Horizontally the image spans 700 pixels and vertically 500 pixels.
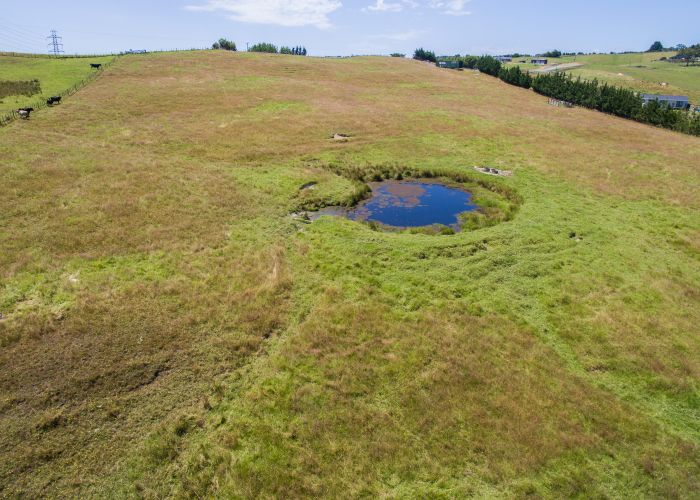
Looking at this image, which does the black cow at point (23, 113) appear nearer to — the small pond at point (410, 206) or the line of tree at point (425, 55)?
the small pond at point (410, 206)

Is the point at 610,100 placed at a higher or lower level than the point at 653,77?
lower

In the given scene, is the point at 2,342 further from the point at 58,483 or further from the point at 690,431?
the point at 690,431

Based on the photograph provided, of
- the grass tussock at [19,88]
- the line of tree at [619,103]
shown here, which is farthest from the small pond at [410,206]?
the grass tussock at [19,88]

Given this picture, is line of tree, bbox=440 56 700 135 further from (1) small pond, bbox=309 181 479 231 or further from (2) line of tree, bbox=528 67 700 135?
(1) small pond, bbox=309 181 479 231

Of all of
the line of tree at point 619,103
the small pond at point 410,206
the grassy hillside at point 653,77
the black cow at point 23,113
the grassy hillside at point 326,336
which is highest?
the grassy hillside at point 653,77

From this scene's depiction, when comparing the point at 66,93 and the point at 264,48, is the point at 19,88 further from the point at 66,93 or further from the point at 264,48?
the point at 264,48

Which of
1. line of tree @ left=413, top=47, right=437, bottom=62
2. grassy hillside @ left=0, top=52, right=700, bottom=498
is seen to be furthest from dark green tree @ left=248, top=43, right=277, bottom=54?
grassy hillside @ left=0, top=52, right=700, bottom=498

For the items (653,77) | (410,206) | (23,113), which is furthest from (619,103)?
(653,77)
